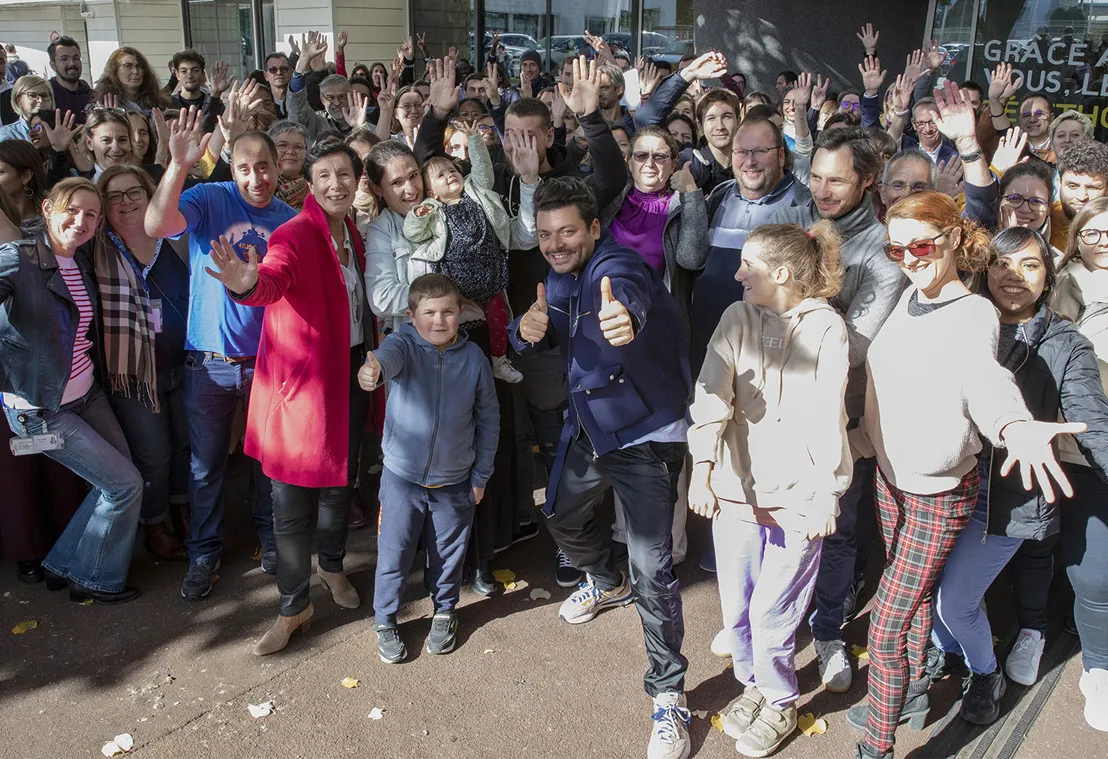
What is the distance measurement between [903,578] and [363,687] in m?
2.03

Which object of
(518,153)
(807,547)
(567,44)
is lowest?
(807,547)

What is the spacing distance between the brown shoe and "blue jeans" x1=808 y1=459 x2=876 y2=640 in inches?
117

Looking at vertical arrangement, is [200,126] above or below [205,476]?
above

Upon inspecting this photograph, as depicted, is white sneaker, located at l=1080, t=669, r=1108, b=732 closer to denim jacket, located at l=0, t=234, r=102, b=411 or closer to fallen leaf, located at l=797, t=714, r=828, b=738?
fallen leaf, located at l=797, t=714, r=828, b=738

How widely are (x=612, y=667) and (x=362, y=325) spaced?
1.78 metres

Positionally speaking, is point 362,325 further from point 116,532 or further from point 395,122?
point 395,122

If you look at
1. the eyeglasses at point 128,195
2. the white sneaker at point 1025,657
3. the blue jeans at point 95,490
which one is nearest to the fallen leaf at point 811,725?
the white sneaker at point 1025,657

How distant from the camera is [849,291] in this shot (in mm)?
3367

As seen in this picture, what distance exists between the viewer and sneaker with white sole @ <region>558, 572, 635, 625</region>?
4035 millimetres

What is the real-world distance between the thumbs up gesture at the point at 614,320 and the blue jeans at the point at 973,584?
1385 millimetres

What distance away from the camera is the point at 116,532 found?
405 centimetres

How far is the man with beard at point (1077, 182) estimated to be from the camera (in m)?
4.19

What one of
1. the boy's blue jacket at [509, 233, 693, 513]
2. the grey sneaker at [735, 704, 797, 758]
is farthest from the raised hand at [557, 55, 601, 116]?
the grey sneaker at [735, 704, 797, 758]

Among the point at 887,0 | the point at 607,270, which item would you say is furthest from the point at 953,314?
the point at 887,0
